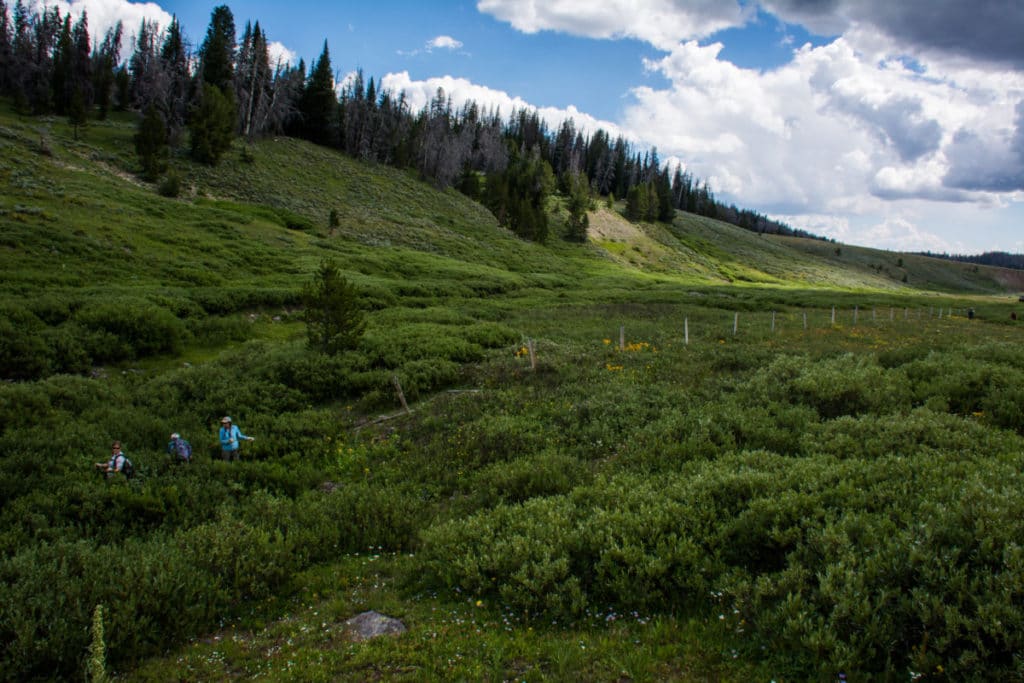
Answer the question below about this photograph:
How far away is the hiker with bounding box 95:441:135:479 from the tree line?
2289 inches

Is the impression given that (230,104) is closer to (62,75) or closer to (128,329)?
(62,75)

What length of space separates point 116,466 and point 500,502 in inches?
312

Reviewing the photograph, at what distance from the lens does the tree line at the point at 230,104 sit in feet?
220

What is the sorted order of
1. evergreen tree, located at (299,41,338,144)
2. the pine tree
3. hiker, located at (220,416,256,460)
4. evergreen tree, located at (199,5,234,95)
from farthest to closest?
evergreen tree, located at (299,41,338,144) → evergreen tree, located at (199,5,234,95) → the pine tree → hiker, located at (220,416,256,460)

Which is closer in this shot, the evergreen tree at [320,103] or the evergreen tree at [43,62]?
the evergreen tree at [43,62]

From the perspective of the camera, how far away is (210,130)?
63250 mm

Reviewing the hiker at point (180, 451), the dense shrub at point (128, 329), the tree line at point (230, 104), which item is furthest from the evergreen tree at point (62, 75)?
the hiker at point (180, 451)

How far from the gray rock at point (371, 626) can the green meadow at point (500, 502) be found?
13 cm

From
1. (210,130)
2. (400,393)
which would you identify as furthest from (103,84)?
(400,393)

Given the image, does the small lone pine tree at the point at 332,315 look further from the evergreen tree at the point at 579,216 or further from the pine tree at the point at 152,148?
the evergreen tree at the point at 579,216

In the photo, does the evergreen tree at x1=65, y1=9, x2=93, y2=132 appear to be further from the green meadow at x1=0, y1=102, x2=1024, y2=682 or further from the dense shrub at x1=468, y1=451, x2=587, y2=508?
the dense shrub at x1=468, y1=451, x2=587, y2=508

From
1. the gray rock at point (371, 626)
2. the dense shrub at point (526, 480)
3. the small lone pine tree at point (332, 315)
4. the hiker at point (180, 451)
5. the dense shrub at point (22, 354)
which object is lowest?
the gray rock at point (371, 626)

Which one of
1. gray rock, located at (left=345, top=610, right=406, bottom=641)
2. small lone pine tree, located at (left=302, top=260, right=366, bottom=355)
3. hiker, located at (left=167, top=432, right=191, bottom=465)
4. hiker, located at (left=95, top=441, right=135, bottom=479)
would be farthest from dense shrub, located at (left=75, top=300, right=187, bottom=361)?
gray rock, located at (left=345, top=610, right=406, bottom=641)

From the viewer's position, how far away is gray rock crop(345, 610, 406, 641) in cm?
614
